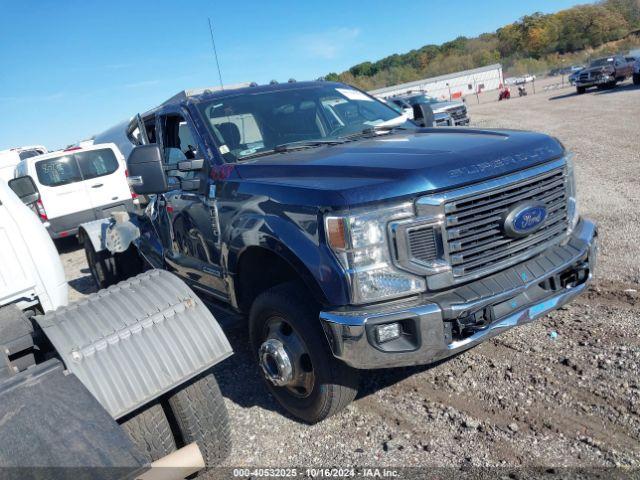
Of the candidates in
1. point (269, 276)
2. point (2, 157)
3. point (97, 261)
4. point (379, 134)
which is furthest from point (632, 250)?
point (2, 157)

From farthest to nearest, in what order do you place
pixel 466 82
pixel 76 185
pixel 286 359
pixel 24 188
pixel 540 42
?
1. pixel 540 42
2. pixel 466 82
3. pixel 76 185
4. pixel 24 188
5. pixel 286 359

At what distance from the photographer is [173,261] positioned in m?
4.68

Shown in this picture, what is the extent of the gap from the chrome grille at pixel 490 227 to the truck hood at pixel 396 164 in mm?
109

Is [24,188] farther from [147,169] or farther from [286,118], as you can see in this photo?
[286,118]

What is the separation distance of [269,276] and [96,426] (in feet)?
5.63

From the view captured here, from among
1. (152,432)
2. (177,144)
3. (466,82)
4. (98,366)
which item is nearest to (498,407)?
(152,432)

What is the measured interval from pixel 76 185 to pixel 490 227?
9.81 metres

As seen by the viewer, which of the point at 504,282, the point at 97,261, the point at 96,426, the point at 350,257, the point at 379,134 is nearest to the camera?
the point at 96,426

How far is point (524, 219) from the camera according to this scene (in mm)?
2988

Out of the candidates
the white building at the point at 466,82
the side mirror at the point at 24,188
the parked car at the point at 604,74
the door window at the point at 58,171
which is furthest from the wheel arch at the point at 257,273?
the white building at the point at 466,82

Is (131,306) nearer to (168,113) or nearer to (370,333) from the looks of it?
(370,333)

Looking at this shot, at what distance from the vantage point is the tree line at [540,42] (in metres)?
87.8

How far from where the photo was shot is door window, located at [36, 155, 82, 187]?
1071 cm

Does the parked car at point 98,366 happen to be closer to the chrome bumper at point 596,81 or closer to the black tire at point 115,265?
the black tire at point 115,265
